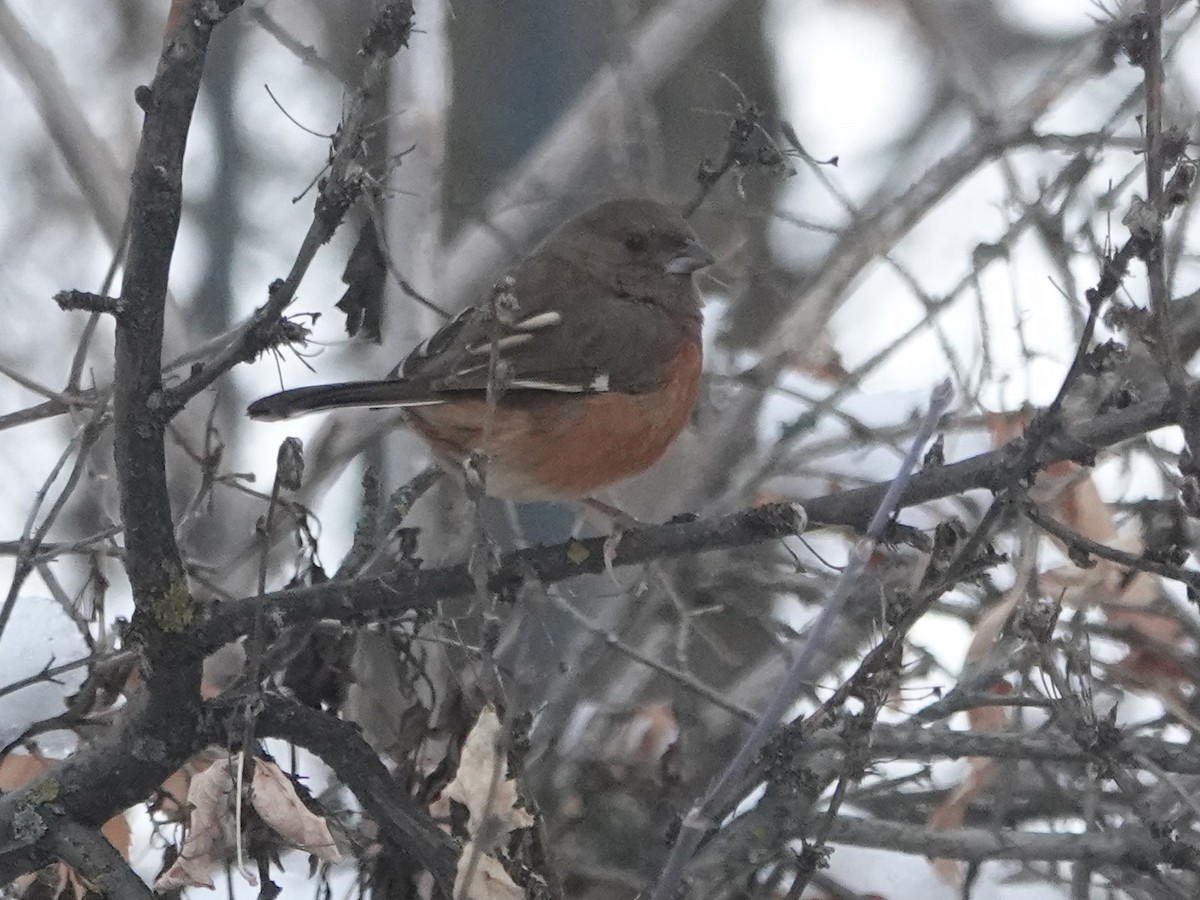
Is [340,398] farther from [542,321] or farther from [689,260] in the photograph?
[689,260]

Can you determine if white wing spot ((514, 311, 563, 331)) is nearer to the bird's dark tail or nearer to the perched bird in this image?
the perched bird

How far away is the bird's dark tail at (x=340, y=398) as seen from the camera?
8.61ft

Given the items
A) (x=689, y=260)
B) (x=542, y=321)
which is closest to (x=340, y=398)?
(x=542, y=321)

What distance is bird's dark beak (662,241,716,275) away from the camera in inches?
154

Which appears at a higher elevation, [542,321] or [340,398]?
[542,321]

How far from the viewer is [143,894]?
7.67 feet

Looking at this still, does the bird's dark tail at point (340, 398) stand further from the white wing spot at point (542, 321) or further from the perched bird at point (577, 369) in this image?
the white wing spot at point (542, 321)

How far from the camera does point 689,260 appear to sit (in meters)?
3.91

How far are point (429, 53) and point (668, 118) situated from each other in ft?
8.47

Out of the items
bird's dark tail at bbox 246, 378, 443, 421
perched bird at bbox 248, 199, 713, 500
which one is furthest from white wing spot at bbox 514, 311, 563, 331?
bird's dark tail at bbox 246, 378, 443, 421

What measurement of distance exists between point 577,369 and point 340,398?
2.67ft

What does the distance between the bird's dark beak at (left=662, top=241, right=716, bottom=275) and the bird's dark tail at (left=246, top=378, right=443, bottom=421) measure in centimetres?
107

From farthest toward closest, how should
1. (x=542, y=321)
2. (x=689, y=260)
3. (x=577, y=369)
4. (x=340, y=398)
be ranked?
(x=689, y=260)
(x=577, y=369)
(x=542, y=321)
(x=340, y=398)

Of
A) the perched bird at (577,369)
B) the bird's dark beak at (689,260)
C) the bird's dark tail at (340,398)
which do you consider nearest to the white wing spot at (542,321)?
the perched bird at (577,369)
